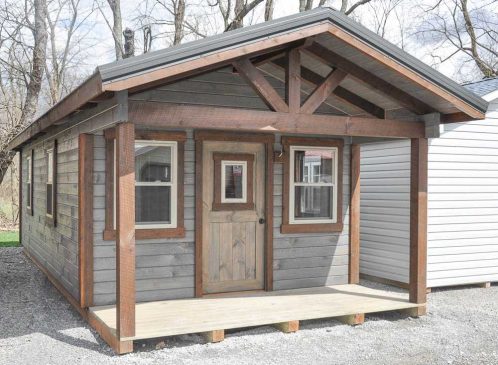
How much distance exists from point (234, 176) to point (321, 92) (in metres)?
1.85

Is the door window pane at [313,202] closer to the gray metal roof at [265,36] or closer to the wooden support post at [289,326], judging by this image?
the wooden support post at [289,326]

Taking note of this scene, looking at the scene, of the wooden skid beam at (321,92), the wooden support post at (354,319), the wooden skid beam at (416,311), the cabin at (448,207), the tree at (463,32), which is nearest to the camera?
the wooden skid beam at (321,92)

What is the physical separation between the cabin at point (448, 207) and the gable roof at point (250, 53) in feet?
6.95

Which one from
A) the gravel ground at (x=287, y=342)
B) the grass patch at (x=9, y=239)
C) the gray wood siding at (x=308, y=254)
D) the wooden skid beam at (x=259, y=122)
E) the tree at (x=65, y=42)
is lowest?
the grass patch at (x=9, y=239)

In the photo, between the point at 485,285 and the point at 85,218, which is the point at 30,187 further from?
the point at 485,285

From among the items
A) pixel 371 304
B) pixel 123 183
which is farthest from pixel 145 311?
pixel 371 304

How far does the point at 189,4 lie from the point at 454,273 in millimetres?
14406

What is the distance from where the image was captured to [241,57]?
5066 mm

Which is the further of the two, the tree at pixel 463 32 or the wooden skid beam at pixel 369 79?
the tree at pixel 463 32

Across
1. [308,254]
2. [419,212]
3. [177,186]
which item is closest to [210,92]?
[177,186]

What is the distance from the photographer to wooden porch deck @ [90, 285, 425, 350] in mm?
5117

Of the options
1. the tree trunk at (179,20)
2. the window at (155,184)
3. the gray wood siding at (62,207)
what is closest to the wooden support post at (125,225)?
the gray wood siding at (62,207)

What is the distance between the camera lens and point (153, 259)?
6.35 metres

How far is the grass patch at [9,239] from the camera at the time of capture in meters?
13.1
